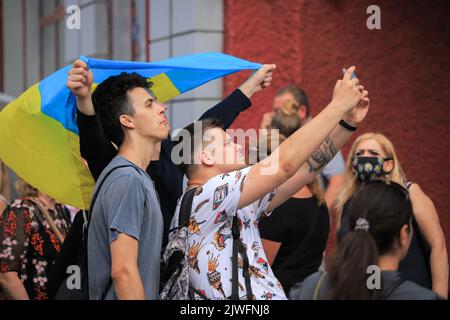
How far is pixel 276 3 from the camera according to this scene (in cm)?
704

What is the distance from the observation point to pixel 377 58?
7234mm

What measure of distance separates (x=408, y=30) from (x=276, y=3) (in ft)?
3.84

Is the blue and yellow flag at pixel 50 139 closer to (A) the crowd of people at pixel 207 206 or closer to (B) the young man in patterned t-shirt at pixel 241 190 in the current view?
(A) the crowd of people at pixel 207 206

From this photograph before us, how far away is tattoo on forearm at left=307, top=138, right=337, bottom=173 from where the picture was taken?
3859 millimetres

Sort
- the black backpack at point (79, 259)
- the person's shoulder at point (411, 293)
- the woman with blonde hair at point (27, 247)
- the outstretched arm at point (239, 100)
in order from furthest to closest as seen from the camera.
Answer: the woman with blonde hair at point (27, 247), the outstretched arm at point (239, 100), the black backpack at point (79, 259), the person's shoulder at point (411, 293)

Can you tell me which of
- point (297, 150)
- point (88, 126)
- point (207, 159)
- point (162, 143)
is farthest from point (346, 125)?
point (88, 126)

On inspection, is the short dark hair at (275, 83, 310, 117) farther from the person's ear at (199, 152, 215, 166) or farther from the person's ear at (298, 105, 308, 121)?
the person's ear at (199, 152, 215, 166)

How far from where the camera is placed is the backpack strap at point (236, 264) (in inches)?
135

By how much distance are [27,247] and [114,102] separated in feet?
5.66

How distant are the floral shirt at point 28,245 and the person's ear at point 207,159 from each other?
1.76 metres

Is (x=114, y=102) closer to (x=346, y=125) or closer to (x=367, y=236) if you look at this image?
(x=346, y=125)

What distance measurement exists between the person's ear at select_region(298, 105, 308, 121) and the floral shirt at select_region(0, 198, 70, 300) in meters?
2.08

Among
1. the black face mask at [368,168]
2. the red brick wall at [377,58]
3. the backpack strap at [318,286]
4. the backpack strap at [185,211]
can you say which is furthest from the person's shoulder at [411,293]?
the red brick wall at [377,58]

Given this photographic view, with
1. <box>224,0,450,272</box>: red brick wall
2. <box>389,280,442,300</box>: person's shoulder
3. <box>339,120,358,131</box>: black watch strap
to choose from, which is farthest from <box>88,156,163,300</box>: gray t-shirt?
<box>224,0,450,272</box>: red brick wall
